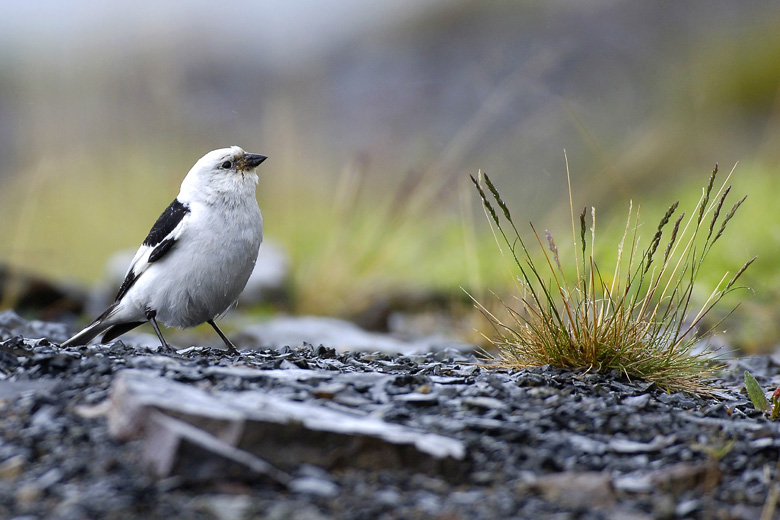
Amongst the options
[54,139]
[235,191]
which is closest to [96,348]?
[235,191]

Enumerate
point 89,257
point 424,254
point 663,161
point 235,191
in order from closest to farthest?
point 235,191 < point 424,254 < point 89,257 < point 663,161

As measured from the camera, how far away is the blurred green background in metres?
7.55

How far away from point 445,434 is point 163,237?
229 cm

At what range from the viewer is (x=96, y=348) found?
3693 mm

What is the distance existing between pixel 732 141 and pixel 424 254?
690 centimetres

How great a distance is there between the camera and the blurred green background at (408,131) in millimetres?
7547

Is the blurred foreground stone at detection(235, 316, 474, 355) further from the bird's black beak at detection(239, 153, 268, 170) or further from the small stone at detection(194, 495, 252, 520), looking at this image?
the small stone at detection(194, 495, 252, 520)

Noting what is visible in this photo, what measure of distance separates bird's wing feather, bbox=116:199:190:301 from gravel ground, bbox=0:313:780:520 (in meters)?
0.92

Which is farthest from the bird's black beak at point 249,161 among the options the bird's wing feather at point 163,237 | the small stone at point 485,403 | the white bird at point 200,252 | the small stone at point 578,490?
the small stone at point 578,490

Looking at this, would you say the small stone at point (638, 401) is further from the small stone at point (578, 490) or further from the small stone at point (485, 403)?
the small stone at point (578, 490)

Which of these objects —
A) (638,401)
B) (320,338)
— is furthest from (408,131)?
(638,401)

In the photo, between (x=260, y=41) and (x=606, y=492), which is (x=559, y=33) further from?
(x=606, y=492)

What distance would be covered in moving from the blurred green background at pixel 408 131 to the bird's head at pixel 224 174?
1.44 meters

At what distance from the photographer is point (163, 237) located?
430 cm
